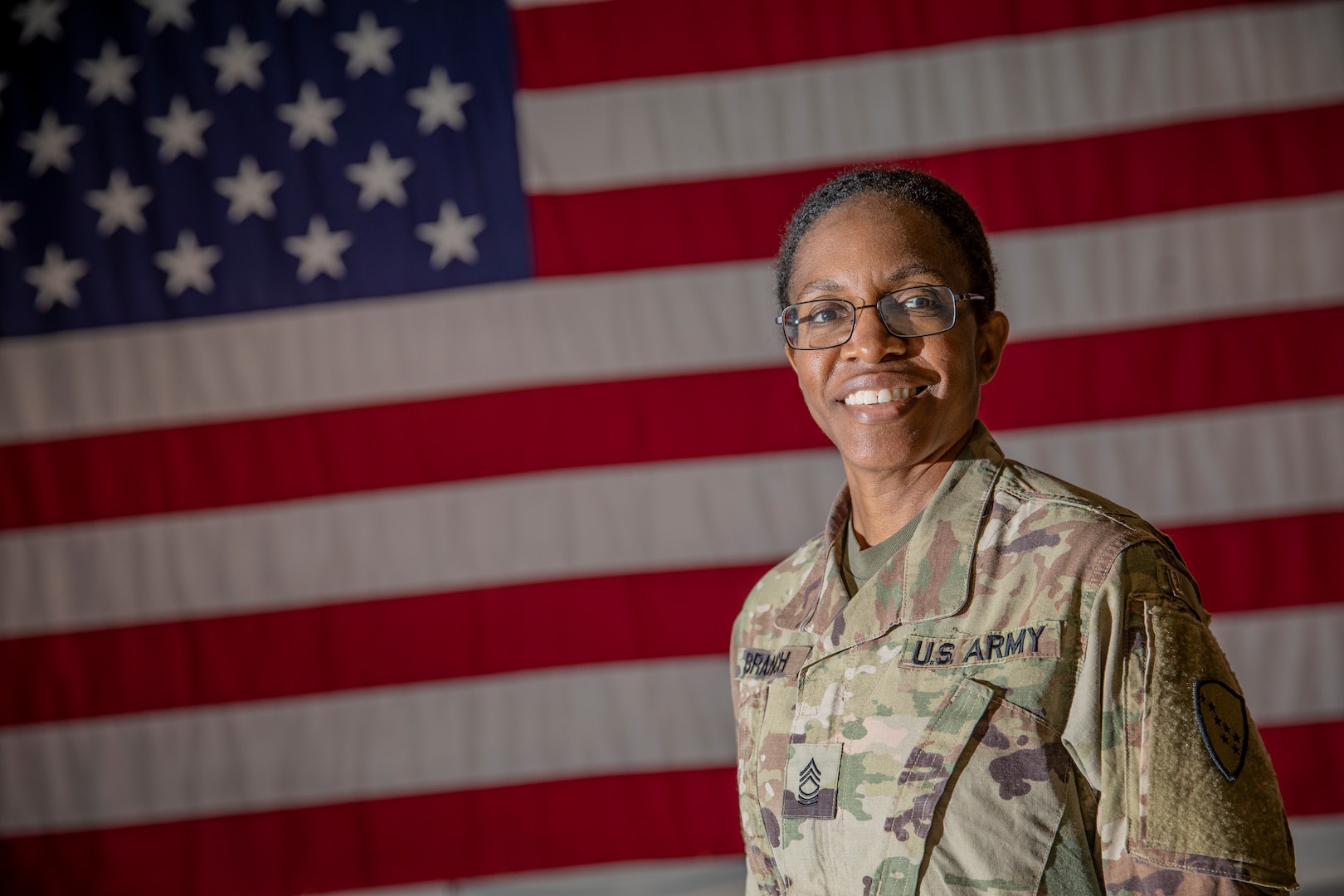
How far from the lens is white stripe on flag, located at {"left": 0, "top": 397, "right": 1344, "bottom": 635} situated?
2.16 metres

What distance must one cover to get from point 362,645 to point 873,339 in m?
1.65

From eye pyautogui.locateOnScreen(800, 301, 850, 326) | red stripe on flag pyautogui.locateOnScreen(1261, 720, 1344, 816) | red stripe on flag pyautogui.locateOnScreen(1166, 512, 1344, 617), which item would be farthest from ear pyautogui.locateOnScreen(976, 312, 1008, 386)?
red stripe on flag pyautogui.locateOnScreen(1261, 720, 1344, 816)

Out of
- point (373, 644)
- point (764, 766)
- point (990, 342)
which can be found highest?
point (990, 342)

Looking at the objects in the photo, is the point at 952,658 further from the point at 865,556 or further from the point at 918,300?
the point at 918,300

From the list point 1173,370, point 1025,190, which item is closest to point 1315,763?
point 1173,370

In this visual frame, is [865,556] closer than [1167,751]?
No

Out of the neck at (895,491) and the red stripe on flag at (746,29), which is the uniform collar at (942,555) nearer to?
the neck at (895,491)

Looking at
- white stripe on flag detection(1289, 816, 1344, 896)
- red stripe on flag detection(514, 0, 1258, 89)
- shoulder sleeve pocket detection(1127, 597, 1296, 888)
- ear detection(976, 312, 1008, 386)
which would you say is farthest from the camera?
red stripe on flag detection(514, 0, 1258, 89)

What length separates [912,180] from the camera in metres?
0.98

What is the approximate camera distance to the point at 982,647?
85 centimetres

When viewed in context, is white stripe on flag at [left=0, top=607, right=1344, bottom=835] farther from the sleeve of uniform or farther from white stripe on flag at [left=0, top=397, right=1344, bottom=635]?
the sleeve of uniform

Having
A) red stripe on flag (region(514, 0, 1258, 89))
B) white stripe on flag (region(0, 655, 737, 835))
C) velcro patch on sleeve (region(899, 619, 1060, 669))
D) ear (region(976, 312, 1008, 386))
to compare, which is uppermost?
red stripe on flag (region(514, 0, 1258, 89))

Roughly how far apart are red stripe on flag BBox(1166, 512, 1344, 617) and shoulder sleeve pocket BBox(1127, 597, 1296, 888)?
156cm

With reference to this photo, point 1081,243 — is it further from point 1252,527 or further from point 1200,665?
point 1200,665
